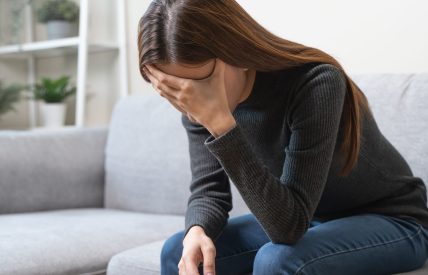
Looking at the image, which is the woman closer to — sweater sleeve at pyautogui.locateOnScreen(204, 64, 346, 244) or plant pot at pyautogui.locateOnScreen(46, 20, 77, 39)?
sweater sleeve at pyautogui.locateOnScreen(204, 64, 346, 244)

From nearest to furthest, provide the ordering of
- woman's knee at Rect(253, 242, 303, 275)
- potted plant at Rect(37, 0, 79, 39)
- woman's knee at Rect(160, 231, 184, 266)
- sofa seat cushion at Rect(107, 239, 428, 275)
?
1. woman's knee at Rect(253, 242, 303, 275)
2. woman's knee at Rect(160, 231, 184, 266)
3. sofa seat cushion at Rect(107, 239, 428, 275)
4. potted plant at Rect(37, 0, 79, 39)

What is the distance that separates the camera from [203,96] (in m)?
0.94

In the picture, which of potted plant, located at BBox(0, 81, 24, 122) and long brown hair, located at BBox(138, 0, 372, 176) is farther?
potted plant, located at BBox(0, 81, 24, 122)

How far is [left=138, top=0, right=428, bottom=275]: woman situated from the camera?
0.92 m

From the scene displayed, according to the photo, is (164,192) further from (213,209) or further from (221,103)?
(221,103)

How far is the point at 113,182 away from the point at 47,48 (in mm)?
816

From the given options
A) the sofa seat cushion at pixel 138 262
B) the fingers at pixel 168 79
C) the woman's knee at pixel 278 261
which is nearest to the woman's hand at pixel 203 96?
the fingers at pixel 168 79

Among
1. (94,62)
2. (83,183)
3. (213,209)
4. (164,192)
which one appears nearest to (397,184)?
(213,209)

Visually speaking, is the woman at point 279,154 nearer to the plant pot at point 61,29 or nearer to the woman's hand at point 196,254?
the woman's hand at point 196,254

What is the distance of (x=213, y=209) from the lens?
1.14m

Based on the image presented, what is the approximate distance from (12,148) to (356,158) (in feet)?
4.07

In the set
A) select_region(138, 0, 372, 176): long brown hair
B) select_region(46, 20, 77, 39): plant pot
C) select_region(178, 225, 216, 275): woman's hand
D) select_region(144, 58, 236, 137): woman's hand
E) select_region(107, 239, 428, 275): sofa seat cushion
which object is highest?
select_region(138, 0, 372, 176): long brown hair

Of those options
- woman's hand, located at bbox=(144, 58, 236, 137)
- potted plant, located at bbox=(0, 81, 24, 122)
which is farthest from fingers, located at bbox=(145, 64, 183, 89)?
potted plant, located at bbox=(0, 81, 24, 122)

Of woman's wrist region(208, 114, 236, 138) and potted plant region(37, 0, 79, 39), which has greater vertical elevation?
woman's wrist region(208, 114, 236, 138)
